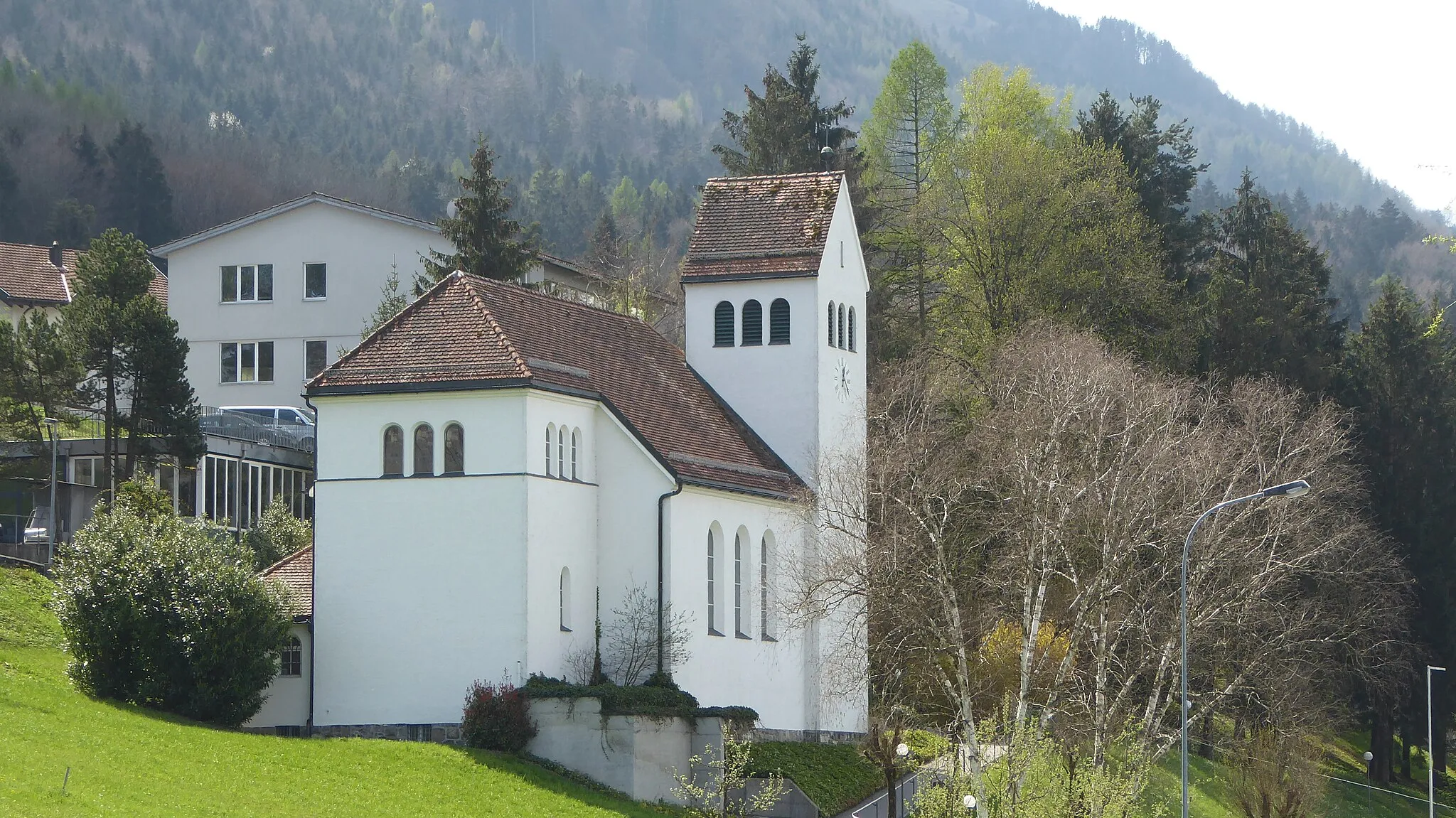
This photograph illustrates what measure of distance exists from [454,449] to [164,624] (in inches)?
273

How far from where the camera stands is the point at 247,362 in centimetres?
7712

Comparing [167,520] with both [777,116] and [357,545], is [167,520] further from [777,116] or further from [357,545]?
[777,116]

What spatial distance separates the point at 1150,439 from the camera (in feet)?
149

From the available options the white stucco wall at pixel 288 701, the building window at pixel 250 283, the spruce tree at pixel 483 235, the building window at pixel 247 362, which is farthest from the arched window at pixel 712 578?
the building window at pixel 250 283

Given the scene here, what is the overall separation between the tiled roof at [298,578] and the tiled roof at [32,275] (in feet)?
138

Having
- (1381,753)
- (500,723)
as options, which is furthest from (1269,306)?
(500,723)

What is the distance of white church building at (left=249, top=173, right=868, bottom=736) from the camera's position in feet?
132

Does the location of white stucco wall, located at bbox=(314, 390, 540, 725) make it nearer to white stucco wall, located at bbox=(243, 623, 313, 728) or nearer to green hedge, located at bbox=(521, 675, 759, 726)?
white stucco wall, located at bbox=(243, 623, 313, 728)

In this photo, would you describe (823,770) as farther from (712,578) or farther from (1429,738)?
(1429,738)

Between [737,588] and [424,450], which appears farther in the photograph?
[737,588]

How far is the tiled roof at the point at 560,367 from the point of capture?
134ft

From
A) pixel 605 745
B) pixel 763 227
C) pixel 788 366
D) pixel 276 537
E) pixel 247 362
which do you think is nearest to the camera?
pixel 605 745

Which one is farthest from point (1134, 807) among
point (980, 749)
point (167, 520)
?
point (167, 520)

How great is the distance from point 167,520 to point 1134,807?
20.7m
